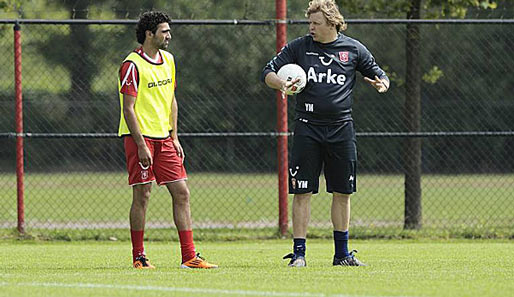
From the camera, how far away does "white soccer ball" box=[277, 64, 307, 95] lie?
25.9ft

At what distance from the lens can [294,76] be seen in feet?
26.0

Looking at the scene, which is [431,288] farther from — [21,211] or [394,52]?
[394,52]

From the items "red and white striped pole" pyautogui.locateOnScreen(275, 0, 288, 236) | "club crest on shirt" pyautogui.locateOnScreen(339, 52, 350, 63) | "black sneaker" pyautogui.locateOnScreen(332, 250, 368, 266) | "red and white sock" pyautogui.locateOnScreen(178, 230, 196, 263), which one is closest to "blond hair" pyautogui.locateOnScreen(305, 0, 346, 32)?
"club crest on shirt" pyautogui.locateOnScreen(339, 52, 350, 63)

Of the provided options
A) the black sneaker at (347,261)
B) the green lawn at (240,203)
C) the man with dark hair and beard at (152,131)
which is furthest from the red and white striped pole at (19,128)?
the black sneaker at (347,261)

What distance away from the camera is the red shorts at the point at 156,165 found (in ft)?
26.8

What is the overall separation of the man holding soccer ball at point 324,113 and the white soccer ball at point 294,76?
0.21 ft

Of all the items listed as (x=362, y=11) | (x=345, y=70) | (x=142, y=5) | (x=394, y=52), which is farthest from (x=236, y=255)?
(x=394, y=52)

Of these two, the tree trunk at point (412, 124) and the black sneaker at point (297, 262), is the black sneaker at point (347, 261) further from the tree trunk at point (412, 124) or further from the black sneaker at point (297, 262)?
the tree trunk at point (412, 124)

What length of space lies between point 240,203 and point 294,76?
1222 cm

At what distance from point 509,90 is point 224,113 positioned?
6041 millimetres

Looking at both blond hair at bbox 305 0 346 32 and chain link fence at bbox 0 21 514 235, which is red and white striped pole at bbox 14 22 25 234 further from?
blond hair at bbox 305 0 346 32

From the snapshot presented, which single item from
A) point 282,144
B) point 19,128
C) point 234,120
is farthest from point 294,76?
point 234,120

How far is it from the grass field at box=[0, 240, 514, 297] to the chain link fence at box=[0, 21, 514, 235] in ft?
17.3

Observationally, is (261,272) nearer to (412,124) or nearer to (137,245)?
(137,245)
